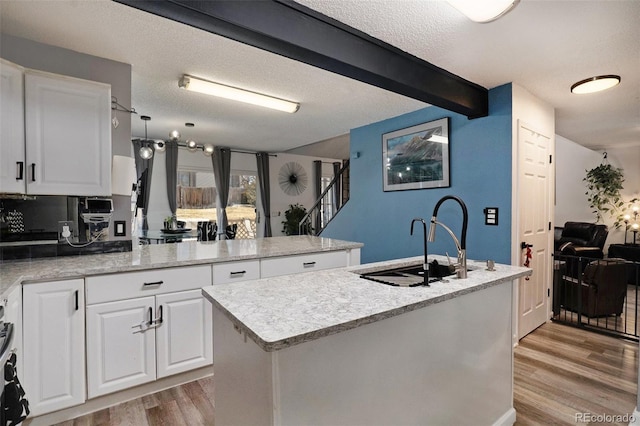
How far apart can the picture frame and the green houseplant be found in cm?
476

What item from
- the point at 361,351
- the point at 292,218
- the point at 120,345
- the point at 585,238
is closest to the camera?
the point at 361,351

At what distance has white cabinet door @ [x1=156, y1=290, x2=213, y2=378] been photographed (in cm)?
221

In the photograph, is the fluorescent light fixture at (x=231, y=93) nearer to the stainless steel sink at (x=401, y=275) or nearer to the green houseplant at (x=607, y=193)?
the stainless steel sink at (x=401, y=275)

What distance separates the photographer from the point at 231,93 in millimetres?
3078

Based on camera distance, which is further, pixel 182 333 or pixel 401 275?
pixel 182 333

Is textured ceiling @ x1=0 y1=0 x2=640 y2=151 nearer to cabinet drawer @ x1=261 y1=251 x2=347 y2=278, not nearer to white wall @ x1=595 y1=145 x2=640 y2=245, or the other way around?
cabinet drawer @ x1=261 y1=251 x2=347 y2=278

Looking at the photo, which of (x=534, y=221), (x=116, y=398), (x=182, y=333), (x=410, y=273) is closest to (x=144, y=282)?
(x=182, y=333)

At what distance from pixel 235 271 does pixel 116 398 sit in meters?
1.11

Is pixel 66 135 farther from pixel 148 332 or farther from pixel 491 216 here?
pixel 491 216

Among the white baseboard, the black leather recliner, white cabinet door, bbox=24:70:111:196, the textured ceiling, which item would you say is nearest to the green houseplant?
the black leather recliner

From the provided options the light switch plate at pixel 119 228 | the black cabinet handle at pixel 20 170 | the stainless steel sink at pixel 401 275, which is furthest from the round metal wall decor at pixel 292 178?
the stainless steel sink at pixel 401 275

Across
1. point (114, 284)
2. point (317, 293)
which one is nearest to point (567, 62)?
point (317, 293)

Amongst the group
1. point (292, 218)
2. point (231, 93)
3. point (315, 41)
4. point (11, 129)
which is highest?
point (231, 93)

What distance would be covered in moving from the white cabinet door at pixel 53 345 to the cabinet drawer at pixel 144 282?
81 millimetres
